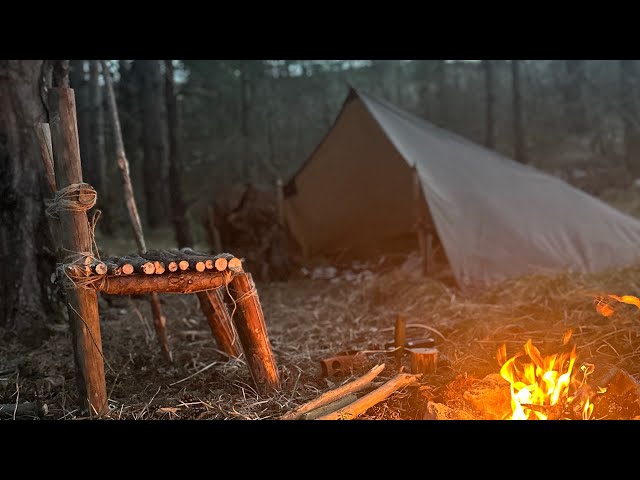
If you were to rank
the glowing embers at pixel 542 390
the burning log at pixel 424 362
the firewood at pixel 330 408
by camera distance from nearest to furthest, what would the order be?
the glowing embers at pixel 542 390
the firewood at pixel 330 408
the burning log at pixel 424 362

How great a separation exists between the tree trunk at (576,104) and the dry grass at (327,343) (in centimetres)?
1630

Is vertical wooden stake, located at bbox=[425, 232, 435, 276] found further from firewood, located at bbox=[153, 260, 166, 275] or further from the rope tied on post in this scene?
the rope tied on post

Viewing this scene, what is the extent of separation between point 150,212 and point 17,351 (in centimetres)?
871

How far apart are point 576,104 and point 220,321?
19.7m

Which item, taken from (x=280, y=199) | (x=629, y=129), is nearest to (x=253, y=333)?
(x=280, y=199)

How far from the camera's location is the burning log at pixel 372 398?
2.42 metres

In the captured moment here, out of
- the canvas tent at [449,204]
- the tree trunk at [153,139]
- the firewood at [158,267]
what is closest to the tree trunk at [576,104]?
the canvas tent at [449,204]

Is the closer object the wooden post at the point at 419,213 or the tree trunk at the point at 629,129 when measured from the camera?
the wooden post at the point at 419,213

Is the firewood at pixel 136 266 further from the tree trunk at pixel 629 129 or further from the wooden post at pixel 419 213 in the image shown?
the tree trunk at pixel 629 129

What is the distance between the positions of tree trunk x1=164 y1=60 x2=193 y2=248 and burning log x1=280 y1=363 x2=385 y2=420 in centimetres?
539

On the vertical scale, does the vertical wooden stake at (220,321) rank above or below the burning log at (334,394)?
above

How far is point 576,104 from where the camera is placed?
19.8m
